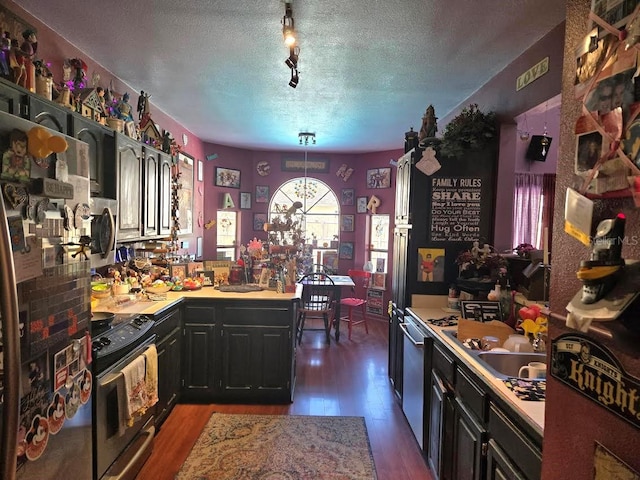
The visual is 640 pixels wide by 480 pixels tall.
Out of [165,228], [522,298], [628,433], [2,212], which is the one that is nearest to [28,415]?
[2,212]

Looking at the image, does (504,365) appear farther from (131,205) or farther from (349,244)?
(349,244)

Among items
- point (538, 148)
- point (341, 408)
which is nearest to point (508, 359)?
point (341, 408)

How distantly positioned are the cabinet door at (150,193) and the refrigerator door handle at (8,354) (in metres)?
2.80

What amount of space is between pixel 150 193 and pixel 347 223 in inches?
155

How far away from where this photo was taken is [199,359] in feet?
10.8

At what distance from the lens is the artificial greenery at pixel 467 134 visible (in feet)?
9.59

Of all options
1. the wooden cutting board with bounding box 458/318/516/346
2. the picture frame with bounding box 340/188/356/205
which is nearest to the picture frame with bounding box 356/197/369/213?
the picture frame with bounding box 340/188/356/205

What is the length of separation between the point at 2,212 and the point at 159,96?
374 centimetres

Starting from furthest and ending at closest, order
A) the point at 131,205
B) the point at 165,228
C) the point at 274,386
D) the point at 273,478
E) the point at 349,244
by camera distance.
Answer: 1. the point at 349,244
2. the point at 165,228
3. the point at 274,386
4. the point at 131,205
5. the point at 273,478

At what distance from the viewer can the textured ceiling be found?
222 cm

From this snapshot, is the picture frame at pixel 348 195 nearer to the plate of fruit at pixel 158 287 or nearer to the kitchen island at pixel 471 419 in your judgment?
the plate of fruit at pixel 158 287

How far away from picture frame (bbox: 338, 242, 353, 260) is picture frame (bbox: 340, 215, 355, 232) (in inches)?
9.5

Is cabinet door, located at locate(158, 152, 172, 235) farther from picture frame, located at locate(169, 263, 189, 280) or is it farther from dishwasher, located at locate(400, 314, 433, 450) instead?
dishwasher, located at locate(400, 314, 433, 450)

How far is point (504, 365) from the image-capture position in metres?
2.03
